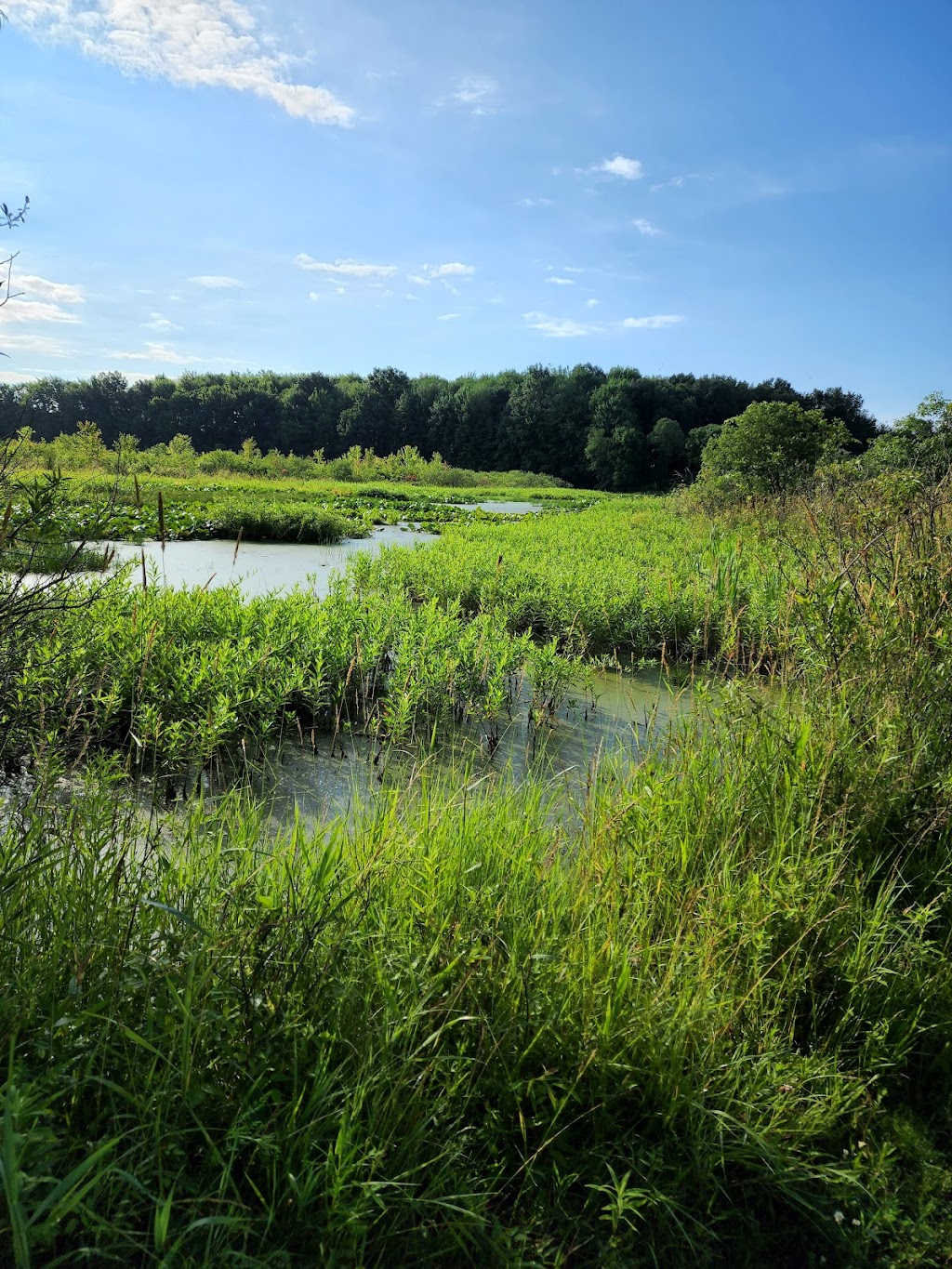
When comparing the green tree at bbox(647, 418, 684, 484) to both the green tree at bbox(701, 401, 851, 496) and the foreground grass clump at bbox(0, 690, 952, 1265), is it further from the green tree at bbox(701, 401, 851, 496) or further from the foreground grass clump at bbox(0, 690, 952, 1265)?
the foreground grass clump at bbox(0, 690, 952, 1265)

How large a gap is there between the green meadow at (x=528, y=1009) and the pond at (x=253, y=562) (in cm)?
632

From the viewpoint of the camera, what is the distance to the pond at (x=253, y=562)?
396 inches

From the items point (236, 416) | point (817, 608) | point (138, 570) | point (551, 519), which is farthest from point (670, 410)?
point (817, 608)

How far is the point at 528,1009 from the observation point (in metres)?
1.82

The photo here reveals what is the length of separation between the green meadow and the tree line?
189 ft

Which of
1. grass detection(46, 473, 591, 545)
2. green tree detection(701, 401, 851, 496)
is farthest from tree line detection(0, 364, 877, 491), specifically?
green tree detection(701, 401, 851, 496)

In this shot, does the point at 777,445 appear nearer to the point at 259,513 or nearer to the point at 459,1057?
the point at 259,513

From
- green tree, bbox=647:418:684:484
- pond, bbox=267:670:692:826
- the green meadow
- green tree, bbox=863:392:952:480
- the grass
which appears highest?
green tree, bbox=647:418:684:484

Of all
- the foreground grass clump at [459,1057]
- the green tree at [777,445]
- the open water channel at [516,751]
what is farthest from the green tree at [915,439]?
the foreground grass clump at [459,1057]

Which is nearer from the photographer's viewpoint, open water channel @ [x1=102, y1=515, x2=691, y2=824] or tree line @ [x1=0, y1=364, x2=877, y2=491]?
open water channel @ [x1=102, y1=515, x2=691, y2=824]

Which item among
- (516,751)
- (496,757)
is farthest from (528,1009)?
(516,751)

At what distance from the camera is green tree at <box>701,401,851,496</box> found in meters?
16.2

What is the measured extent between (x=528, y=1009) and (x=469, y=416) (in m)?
66.2

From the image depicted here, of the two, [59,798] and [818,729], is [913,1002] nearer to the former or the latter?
[818,729]
